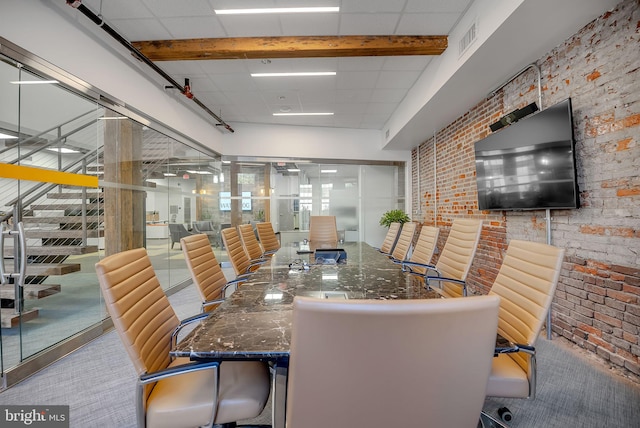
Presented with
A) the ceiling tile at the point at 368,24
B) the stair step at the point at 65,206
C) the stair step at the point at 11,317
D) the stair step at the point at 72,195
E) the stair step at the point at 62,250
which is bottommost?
the stair step at the point at 11,317

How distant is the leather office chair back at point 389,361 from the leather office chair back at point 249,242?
8.95 ft

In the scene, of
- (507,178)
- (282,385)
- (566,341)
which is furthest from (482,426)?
(507,178)

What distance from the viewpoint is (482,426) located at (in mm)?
1376

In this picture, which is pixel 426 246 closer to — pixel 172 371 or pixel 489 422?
pixel 489 422

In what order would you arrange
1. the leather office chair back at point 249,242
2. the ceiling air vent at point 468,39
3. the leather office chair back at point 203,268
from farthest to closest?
the leather office chair back at point 249,242
the ceiling air vent at point 468,39
the leather office chair back at point 203,268

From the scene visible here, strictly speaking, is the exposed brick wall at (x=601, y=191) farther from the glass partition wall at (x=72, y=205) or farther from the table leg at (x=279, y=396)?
the glass partition wall at (x=72, y=205)

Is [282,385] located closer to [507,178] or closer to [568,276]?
[568,276]

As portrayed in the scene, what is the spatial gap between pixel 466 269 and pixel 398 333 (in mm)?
2008

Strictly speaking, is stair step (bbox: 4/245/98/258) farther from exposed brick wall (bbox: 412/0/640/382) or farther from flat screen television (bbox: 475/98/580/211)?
exposed brick wall (bbox: 412/0/640/382)

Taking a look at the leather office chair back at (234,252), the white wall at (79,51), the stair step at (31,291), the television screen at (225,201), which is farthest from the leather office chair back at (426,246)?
the television screen at (225,201)

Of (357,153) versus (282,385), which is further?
(357,153)

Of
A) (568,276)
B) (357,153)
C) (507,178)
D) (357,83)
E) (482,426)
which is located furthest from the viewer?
(357,153)

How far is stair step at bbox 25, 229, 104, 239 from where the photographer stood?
8.50 ft

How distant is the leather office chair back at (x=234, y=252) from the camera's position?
262 centimetres
